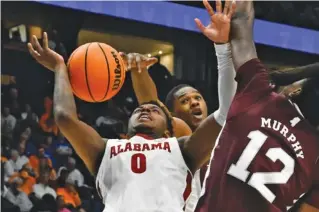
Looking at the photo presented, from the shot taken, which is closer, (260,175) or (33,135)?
(260,175)

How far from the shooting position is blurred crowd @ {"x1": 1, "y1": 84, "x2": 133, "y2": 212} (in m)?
8.28

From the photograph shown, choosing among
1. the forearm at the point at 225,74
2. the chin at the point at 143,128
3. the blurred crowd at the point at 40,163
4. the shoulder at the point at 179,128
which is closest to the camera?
the forearm at the point at 225,74

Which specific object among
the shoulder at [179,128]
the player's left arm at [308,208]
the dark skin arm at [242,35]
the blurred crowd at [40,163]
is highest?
the dark skin arm at [242,35]

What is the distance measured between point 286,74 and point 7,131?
7.37 meters

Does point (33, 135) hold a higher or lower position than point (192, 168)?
lower

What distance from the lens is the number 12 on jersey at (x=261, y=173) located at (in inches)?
83.6

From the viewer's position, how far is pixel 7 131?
9219 mm

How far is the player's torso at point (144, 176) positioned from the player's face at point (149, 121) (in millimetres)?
149

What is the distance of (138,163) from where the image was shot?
10.5 ft

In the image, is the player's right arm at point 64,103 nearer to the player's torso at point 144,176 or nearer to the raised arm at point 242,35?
the player's torso at point 144,176

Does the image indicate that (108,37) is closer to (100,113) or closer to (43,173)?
(100,113)

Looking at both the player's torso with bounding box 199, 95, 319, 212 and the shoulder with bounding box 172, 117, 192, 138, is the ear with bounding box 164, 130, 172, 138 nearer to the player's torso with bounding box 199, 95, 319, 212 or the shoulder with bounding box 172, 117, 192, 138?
the shoulder with bounding box 172, 117, 192, 138

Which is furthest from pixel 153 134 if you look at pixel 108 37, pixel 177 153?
A: pixel 108 37

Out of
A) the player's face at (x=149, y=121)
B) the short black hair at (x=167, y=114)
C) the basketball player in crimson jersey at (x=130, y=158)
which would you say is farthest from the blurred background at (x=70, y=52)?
the basketball player in crimson jersey at (x=130, y=158)
